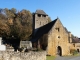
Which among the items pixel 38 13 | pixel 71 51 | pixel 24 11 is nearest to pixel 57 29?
pixel 71 51

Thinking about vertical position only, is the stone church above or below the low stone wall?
above

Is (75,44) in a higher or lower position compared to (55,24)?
lower

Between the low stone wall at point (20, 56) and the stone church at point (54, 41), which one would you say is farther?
the stone church at point (54, 41)

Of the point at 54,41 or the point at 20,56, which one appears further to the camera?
the point at 54,41

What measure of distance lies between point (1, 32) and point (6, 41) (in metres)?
3.14

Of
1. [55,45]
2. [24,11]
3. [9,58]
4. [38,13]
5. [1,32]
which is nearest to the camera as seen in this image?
[9,58]

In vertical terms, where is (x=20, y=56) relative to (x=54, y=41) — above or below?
below

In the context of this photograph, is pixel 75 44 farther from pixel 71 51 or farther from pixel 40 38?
pixel 40 38

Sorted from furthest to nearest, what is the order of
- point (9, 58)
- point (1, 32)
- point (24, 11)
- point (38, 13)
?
point (24, 11) → point (38, 13) → point (1, 32) → point (9, 58)

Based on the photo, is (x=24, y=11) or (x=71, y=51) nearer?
(x=71, y=51)

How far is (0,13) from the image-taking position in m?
50.8

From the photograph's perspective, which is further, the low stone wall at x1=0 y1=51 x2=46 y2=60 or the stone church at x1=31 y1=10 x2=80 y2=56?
the stone church at x1=31 y1=10 x2=80 y2=56

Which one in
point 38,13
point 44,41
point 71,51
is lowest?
point 71,51

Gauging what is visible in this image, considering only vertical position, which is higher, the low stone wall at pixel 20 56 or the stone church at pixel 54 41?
the stone church at pixel 54 41
